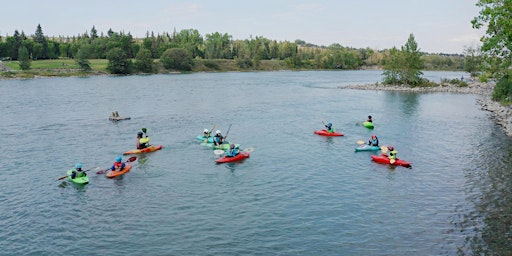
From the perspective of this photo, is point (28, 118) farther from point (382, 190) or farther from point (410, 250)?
point (410, 250)

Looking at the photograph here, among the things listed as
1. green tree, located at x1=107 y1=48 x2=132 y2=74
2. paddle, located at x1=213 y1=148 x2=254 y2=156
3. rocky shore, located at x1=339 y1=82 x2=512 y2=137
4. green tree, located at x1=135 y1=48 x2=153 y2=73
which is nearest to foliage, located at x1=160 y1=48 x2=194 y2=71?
green tree, located at x1=135 y1=48 x2=153 y2=73

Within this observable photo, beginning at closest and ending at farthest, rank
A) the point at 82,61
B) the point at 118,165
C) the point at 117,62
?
the point at 118,165, the point at 82,61, the point at 117,62

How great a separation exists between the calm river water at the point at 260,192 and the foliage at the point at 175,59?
104 metres

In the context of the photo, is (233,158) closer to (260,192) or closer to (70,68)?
(260,192)

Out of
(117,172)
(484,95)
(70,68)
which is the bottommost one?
(117,172)

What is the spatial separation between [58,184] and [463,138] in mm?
36381

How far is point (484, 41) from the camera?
1714 inches

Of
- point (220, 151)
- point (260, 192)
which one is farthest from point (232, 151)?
point (260, 192)

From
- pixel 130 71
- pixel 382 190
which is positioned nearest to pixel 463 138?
pixel 382 190

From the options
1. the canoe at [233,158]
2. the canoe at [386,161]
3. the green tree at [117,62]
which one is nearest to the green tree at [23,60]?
the green tree at [117,62]

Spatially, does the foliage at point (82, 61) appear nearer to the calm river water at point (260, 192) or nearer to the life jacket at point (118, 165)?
the calm river water at point (260, 192)

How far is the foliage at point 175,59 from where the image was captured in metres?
152

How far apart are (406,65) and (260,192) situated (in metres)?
79.2

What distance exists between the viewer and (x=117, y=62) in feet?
436
